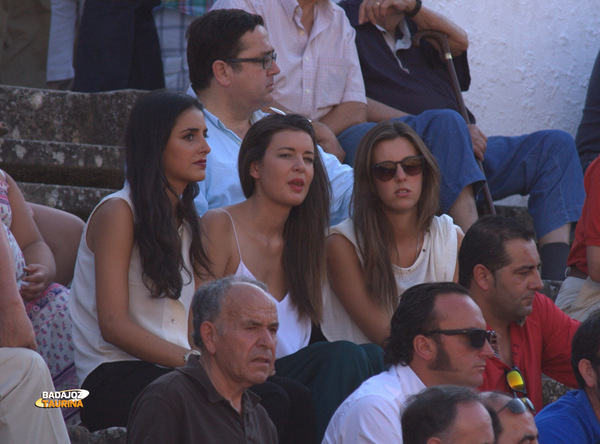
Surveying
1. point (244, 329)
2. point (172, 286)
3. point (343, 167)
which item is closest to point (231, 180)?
point (343, 167)

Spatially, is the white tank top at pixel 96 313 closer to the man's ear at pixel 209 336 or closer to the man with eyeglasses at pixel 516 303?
the man's ear at pixel 209 336

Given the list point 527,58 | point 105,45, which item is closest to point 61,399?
point 105,45

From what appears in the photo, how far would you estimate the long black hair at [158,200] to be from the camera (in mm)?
3377

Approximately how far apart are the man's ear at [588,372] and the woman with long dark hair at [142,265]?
1218 millimetres

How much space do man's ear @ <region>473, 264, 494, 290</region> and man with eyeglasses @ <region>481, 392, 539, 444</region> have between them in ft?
3.95

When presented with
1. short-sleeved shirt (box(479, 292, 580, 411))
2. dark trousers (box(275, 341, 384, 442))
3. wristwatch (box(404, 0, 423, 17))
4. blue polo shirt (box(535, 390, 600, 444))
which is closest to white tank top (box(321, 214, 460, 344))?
short-sleeved shirt (box(479, 292, 580, 411))

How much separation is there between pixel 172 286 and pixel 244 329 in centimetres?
55

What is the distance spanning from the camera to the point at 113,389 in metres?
3.21

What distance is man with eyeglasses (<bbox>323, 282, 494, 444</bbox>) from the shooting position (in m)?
3.17

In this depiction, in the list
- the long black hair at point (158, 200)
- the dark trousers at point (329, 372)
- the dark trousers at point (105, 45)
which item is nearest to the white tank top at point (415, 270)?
the dark trousers at point (329, 372)

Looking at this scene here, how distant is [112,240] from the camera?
334 cm

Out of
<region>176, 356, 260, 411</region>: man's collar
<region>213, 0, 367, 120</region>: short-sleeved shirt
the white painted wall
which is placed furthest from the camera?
the white painted wall

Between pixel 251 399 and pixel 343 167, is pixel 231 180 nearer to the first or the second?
pixel 343 167

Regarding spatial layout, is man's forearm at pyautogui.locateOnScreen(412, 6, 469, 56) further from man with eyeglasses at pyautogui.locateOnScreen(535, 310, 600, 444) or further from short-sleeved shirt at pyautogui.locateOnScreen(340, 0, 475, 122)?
man with eyeglasses at pyautogui.locateOnScreen(535, 310, 600, 444)
